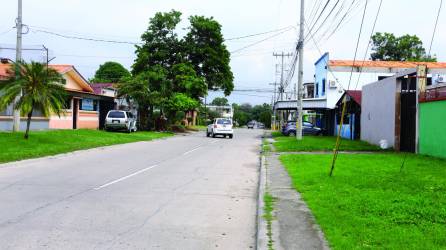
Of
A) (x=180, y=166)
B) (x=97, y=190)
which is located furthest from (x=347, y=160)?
(x=97, y=190)

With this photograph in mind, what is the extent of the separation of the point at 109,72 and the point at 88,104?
4992 centimetres

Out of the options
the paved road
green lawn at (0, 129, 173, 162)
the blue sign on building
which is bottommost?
the paved road

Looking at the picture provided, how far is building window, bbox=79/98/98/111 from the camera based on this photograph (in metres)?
38.8

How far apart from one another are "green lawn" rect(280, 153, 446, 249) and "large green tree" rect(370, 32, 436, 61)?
53.3 m

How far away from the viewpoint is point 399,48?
6625cm

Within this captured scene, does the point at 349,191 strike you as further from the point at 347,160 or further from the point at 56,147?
the point at 56,147

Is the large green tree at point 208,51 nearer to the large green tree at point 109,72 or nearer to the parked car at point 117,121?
the parked car at point 117,121

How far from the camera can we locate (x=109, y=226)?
7.94 metres

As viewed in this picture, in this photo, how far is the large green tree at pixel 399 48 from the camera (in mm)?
65938

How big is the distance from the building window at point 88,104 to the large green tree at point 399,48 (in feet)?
131

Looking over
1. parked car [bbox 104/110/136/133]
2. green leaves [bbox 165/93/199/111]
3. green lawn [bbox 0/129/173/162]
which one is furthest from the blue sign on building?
green lawn [bbox 0/129/173/162]

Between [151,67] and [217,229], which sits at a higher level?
[151,67]

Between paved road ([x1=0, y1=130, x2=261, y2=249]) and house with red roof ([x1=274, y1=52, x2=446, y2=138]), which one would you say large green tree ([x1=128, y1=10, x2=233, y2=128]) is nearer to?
house with red roof ([x1=274, y1=52, x2=446, y2=138])

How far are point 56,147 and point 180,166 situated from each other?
7914mm
